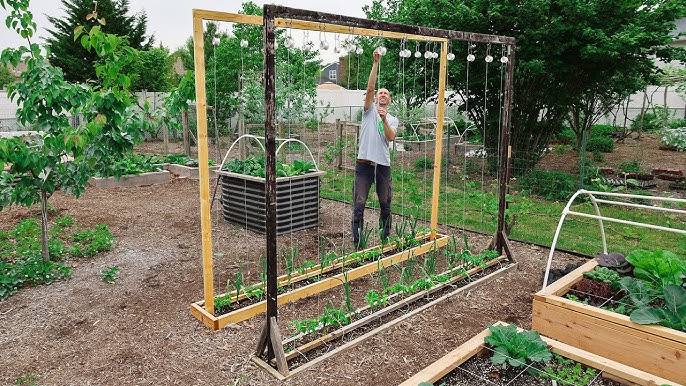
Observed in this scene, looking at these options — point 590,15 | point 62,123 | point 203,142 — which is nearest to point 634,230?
point 590,15

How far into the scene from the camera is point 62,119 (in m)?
4.45

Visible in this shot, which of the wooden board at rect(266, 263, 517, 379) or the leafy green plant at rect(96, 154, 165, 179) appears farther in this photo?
the leafy green plant at rect(96, 154, 165, 179)

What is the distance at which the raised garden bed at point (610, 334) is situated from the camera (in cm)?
313

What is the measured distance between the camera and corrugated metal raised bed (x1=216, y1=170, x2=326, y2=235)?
20.5 ft

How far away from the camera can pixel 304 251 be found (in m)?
5.75

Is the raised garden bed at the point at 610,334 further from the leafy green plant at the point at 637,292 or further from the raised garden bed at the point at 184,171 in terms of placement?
the raised garden bed at the point at 184,171

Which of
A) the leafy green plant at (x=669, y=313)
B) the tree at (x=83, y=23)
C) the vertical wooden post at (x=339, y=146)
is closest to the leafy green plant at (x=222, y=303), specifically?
the leafy green plant at (x=669, y=313)

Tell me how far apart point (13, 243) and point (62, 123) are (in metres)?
2.34

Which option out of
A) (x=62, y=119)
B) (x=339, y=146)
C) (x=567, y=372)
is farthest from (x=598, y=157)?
(x=62, y=119)

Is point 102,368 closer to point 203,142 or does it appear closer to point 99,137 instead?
point 203,142

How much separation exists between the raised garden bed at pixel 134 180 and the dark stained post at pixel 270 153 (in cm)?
709

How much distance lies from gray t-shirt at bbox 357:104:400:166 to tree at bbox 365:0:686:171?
4.05 metres

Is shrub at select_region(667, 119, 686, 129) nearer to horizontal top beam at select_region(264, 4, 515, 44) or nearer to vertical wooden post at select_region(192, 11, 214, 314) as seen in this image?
horizontal top beam at select_region(264, 4, 515, 44)

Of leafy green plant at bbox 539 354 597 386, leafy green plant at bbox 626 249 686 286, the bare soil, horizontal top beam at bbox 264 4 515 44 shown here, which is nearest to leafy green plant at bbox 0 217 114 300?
the bare soil
